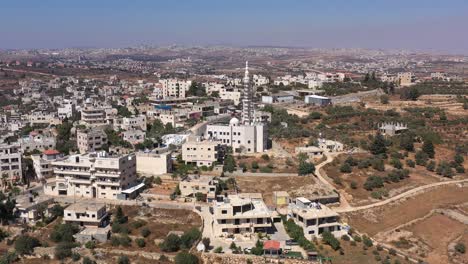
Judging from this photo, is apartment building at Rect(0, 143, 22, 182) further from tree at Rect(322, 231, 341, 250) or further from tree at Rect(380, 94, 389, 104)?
tree at Rect(380, 94, 389, 104)

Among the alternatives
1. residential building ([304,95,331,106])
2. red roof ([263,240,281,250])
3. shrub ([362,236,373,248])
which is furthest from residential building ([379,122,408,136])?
red roof ([263,240,281,250])

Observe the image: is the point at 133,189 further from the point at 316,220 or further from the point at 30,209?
the point at 316,220

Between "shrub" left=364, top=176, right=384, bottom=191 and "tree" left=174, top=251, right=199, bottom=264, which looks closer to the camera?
"tree" left=174, top=251, right=199, bottom=264

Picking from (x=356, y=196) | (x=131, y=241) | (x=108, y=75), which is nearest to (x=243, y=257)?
(x=131, y=241)

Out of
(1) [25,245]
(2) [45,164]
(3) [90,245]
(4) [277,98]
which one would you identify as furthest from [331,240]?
(4) [277,98]

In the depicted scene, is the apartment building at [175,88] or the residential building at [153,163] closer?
the residential building at [153,163]

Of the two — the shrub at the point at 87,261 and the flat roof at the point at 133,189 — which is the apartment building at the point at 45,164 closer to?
the flat roof at the point at 133,189

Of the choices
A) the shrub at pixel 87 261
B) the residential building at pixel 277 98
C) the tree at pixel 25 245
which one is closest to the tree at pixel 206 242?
the shrub at pixel 87 261
